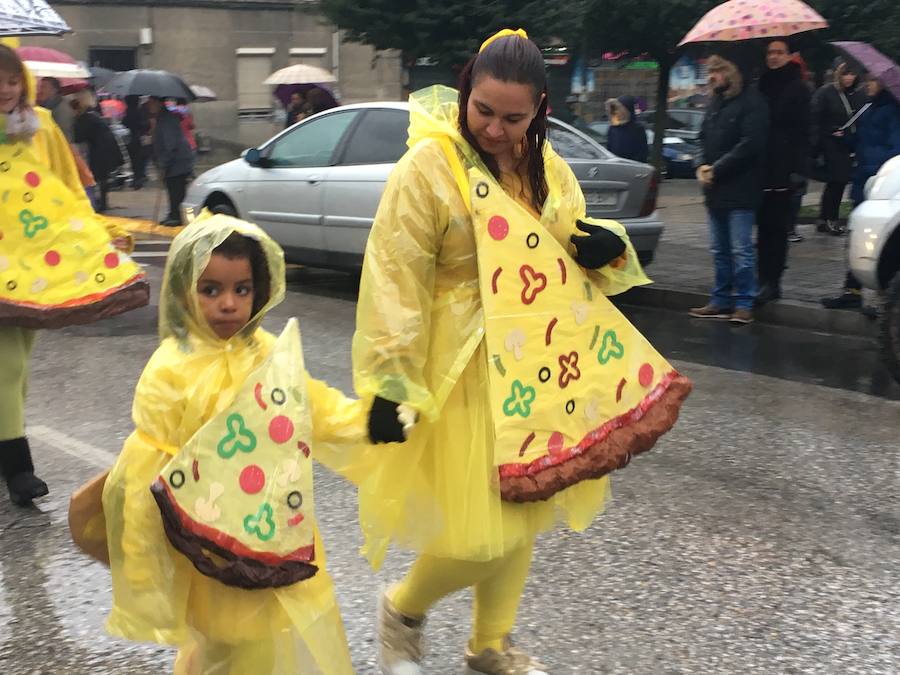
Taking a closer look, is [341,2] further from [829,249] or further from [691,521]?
[691,521]

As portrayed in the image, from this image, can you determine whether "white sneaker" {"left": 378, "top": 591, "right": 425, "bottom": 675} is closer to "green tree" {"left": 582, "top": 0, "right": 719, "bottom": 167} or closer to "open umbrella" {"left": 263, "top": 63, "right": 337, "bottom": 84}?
"green tree" {"left": 582, "top": 0, "right": 719, "bottom": 167}

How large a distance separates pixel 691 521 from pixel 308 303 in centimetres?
553

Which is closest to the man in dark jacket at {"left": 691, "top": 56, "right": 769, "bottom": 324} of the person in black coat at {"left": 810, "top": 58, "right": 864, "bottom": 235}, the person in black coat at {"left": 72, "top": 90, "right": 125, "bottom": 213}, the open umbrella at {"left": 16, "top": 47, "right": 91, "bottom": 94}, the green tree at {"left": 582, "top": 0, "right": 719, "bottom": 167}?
the person in black coat at {"left": 810, "top": 58, "right": 864, "bottom": 235}

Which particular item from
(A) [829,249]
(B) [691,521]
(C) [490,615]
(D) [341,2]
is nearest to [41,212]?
(C) [490,615]

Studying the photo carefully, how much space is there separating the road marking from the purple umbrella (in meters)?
6.17

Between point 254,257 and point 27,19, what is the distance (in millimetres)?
2523

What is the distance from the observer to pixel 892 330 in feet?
20.1

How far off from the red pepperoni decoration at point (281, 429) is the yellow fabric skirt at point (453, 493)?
1.18ft

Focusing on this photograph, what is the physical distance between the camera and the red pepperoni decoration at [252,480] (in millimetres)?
2332

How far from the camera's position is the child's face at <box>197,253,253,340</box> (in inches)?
95.0

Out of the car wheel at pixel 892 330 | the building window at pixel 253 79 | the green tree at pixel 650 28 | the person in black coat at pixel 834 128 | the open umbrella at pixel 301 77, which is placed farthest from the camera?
the building window at pixel 253 79

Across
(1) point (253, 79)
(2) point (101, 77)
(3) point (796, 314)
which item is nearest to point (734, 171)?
(3) point (796, 314)

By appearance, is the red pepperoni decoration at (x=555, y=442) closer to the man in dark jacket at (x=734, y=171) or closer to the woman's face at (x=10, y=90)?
the woman's face at (x=10, y=90)

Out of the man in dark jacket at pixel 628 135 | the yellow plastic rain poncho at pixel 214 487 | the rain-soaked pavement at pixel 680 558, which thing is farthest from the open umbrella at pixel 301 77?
the yellow plastic rain poncho at pixel 214 487
